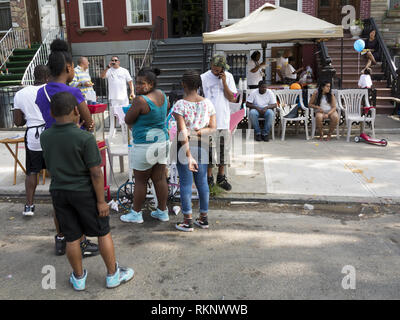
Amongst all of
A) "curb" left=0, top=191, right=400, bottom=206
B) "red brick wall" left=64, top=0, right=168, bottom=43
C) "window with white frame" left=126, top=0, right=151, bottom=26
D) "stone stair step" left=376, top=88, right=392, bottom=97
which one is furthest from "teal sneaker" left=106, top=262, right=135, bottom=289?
"window with white frame" left=126, top=0, right=151, bottom=26

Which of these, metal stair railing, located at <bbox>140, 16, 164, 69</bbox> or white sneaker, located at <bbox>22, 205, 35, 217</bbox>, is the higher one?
metal stair railing, located at <bbox>140, 16, 164, 69</bbox>

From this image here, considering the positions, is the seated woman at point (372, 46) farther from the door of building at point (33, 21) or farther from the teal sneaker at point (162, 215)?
the door of building at point (33, 21)

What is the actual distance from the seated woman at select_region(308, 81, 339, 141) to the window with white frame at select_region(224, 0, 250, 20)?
802cm

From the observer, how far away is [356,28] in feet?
48.1

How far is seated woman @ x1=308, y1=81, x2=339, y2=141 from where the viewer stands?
29.8ft

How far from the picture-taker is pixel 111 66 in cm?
1009

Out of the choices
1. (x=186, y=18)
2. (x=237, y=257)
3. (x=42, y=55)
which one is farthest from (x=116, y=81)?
(x=186, y=18)

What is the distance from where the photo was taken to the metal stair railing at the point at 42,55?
14.5 metres

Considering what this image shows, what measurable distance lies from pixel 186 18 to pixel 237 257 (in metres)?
14.9

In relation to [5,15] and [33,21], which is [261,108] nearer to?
[33,21]

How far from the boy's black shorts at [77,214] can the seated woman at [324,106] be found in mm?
6976

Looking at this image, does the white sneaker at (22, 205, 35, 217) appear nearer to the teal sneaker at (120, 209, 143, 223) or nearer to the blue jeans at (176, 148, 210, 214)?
the teal sneaker at (120, 209, 143, 223)
